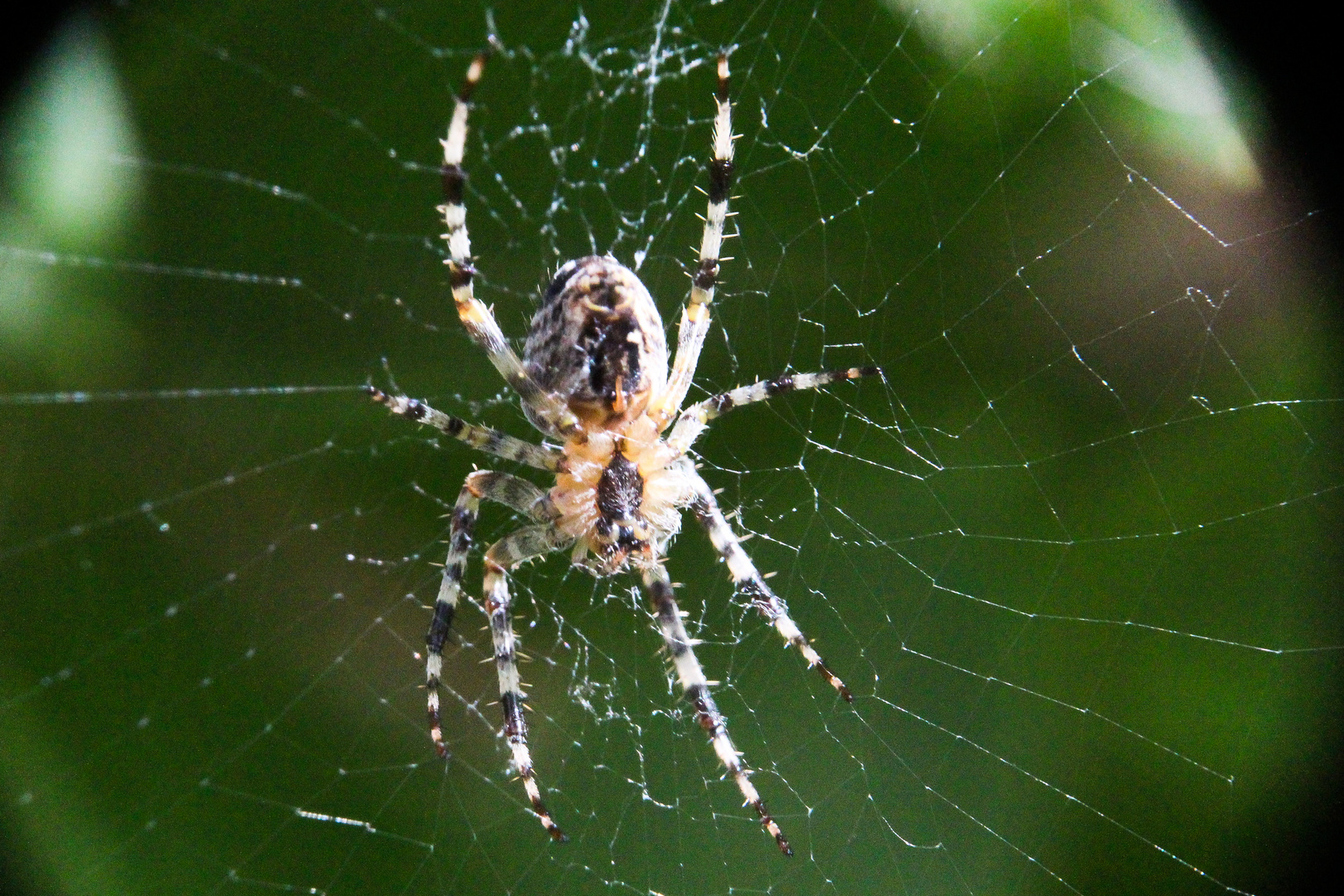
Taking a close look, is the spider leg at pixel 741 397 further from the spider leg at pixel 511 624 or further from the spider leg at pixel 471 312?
the spider leg at pixel 511 624

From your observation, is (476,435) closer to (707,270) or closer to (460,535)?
(460,535)

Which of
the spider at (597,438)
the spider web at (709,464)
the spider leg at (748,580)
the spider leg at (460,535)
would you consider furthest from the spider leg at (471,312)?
the spider web at (709,464)

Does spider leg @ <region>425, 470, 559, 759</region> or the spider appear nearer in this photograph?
the spider

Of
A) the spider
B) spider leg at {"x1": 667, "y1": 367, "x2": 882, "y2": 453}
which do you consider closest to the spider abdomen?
the spider

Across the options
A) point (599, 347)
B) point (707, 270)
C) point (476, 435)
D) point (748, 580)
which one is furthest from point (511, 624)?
point (707, 270)

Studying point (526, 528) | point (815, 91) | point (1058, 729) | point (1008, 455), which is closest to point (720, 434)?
point (526, 528)

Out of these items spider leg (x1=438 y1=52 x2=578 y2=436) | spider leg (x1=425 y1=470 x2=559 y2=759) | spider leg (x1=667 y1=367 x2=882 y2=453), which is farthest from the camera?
spider leg (x1=425 y1=470 x2=559 y2=759)

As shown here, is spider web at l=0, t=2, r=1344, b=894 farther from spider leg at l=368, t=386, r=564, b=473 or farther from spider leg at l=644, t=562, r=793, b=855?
spider leg at l=368, t=386, r=564, b=473

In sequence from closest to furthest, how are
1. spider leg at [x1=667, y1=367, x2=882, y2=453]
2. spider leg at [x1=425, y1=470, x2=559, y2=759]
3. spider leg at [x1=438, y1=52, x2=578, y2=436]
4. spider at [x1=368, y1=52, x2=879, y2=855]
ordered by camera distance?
1. spider leg at [x1=667, y1=367, x2=882, y2=453]
2. spider at [x1=368, y1=52, x2=879, y2=855]
3. spider leg at [x1=438, y1=52, x2=578, y2=436]
4. spider leg at [x1=425, y1=470, x2=559, y2=759]
